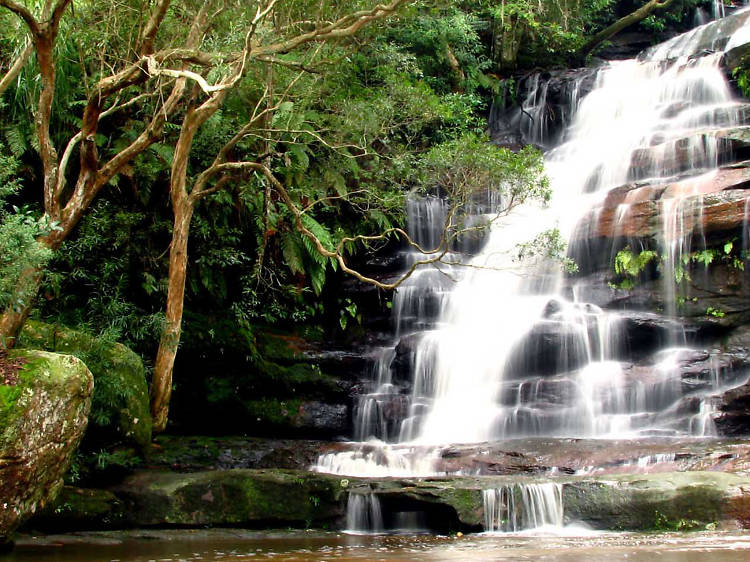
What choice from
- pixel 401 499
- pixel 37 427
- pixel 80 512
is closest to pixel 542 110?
pixel 401 499

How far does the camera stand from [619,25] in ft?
73.6

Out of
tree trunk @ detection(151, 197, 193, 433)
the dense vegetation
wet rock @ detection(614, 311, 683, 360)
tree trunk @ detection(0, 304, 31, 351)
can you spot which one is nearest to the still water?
tree trunk @ detection(0, 304, 31, 351)

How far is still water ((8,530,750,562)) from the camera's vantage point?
661 centimetres

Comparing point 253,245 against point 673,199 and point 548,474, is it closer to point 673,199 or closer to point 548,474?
point 548,474

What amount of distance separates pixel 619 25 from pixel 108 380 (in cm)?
1970

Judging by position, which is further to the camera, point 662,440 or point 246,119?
point 246,119

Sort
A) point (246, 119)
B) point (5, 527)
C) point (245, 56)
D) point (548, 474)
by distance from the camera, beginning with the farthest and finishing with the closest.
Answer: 1. point (246, 119)
2. point (548, 474)
3. point (245, 56)
4. point (5, 527)

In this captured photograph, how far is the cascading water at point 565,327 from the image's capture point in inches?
460

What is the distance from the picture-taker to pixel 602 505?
827 cm

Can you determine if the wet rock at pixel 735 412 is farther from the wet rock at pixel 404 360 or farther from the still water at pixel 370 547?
the wet rock at pixel 404 360

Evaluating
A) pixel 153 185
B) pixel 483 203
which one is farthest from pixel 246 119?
pixel 483 203

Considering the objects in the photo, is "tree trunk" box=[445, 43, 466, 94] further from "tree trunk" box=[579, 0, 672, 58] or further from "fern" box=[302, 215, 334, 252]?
"fern" box=[302, 215, 334, 252]

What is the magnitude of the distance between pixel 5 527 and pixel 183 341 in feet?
20.7

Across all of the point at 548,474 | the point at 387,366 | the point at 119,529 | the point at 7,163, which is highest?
the point at 7,163
